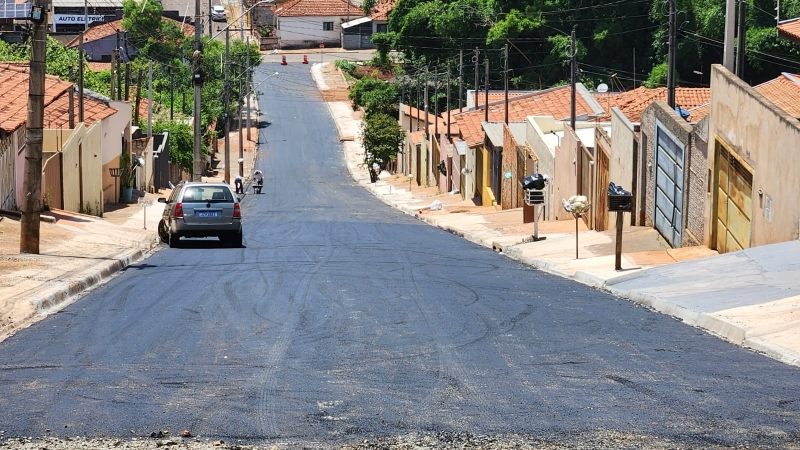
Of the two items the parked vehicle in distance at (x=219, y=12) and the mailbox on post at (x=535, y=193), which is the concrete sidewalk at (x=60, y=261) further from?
the parked vehicle in distance at (x=219, y=12)

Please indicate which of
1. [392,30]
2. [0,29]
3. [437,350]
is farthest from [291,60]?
[437,350]

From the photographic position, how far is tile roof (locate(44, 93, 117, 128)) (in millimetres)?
45059

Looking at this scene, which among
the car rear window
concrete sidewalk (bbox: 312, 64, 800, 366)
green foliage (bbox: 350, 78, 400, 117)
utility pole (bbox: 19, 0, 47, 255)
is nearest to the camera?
concrete sidewalk (bbox: 312, 64, 800, 366)

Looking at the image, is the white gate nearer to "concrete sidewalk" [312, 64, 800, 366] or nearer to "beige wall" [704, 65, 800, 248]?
"concrete sidewalk" [312, 64, 800, 366]

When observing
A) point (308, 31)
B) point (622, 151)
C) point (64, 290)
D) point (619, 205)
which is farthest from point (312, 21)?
point (64, 290)

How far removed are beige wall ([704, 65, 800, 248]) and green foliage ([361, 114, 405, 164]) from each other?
206ft

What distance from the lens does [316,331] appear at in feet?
43.4

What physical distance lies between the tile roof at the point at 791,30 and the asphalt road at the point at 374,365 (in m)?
15.5

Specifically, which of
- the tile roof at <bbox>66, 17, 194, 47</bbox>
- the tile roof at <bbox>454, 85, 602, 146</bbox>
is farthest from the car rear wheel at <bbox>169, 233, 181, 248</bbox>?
the tile roof at <bbox>66, 17, 194, 47</bbox>

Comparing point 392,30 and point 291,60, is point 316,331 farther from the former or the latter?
point 291,60

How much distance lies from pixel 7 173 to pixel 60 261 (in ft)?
35.4

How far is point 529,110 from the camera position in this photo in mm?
60906

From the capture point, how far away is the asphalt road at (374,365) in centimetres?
867

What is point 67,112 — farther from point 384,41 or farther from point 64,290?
point 384,41
